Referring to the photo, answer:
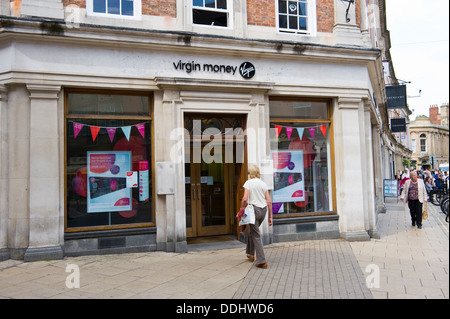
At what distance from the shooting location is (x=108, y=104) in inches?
295

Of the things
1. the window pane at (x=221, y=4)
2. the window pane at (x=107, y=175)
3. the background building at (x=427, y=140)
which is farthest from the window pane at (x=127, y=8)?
the background building at (x=427, y=140)

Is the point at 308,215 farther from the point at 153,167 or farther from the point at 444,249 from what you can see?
the point at 153,167

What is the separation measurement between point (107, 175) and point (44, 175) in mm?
1178

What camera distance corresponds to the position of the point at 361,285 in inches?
202

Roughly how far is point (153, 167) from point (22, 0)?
399cm

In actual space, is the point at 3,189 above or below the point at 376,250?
above

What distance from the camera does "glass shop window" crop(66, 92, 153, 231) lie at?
23.7 feet

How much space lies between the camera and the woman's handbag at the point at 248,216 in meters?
6.17

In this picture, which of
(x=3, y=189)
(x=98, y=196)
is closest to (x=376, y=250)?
(x=98, y=196)

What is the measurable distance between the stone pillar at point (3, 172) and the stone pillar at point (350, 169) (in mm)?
7140

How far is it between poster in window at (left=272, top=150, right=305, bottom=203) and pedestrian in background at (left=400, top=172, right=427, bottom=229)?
158 inches

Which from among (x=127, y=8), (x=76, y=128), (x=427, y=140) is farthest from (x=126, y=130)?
(x=427, y=140)

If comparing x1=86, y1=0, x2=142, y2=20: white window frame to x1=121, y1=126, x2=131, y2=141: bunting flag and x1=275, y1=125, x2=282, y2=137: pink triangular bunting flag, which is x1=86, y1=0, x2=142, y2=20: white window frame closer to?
x1=121, y1=126, x2=131, y2=141: bunting flag

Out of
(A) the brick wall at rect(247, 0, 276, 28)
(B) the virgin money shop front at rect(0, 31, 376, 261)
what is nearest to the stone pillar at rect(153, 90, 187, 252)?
(B) the virgin money shop front at rect(0, 31, 376, 261)
